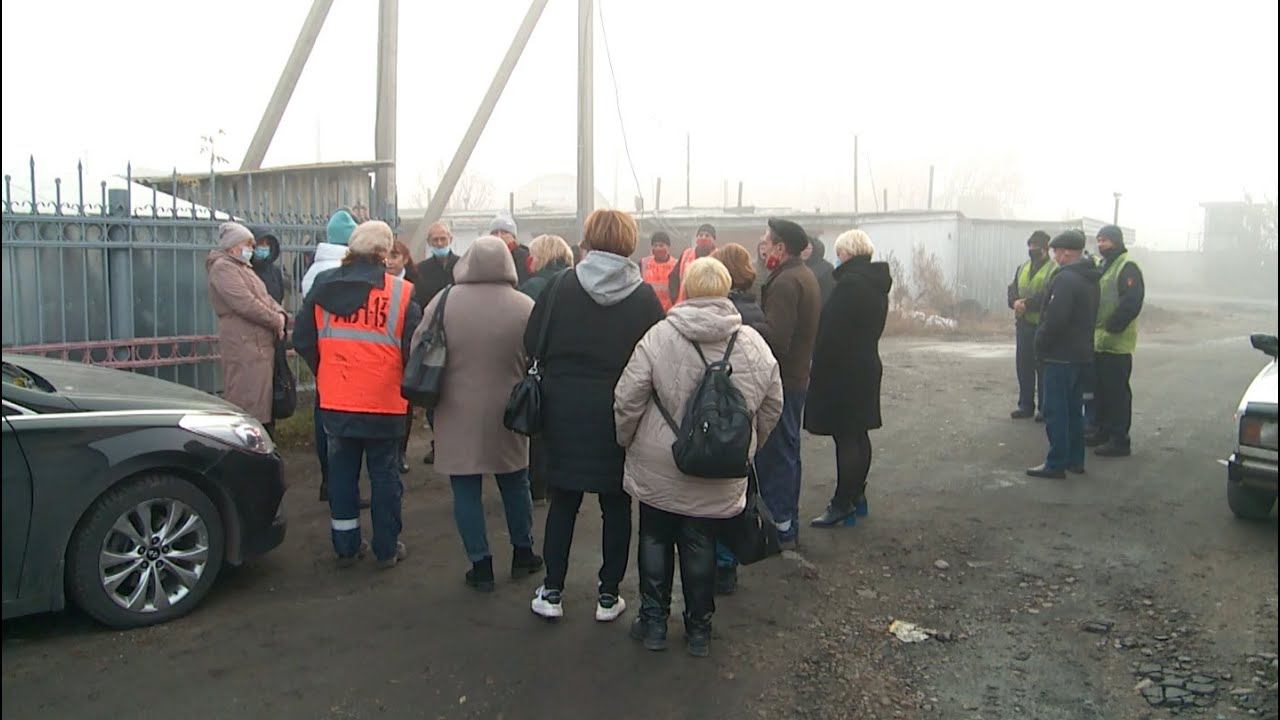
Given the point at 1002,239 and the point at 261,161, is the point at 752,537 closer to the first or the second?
the point at 261,161

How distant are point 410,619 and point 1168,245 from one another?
160 ft

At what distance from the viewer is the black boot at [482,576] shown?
5.22 meters

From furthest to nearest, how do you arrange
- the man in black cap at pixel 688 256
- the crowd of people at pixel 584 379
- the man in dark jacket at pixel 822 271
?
the man in black cap at pixel 688 256 < the man in dark jacket at pixel 822 271 < the crowd of people at pixel 584 379

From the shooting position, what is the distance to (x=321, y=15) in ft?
34.2

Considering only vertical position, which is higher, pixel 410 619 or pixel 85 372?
pixel 85 372

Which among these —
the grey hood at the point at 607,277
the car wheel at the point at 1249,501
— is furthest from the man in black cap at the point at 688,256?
the car wheel at the point at 1249,501

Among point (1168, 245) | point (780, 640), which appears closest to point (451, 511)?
point (780, 640)

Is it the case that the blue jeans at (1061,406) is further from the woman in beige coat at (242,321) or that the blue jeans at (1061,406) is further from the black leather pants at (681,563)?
the woman in beige coat at (242,321)

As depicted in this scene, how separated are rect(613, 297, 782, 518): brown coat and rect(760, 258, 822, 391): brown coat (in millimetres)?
1259

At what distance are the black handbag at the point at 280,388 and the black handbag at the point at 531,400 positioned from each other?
8.71ft

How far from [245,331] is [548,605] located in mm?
3080

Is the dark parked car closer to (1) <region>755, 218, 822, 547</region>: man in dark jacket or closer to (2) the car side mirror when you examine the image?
Result: (1) <region>755, 218, 822, 547</region>: man in dark jacket

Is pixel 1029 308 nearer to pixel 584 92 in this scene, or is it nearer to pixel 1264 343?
pixel 1264 343

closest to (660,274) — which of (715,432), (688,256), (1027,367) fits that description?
(688,256)
